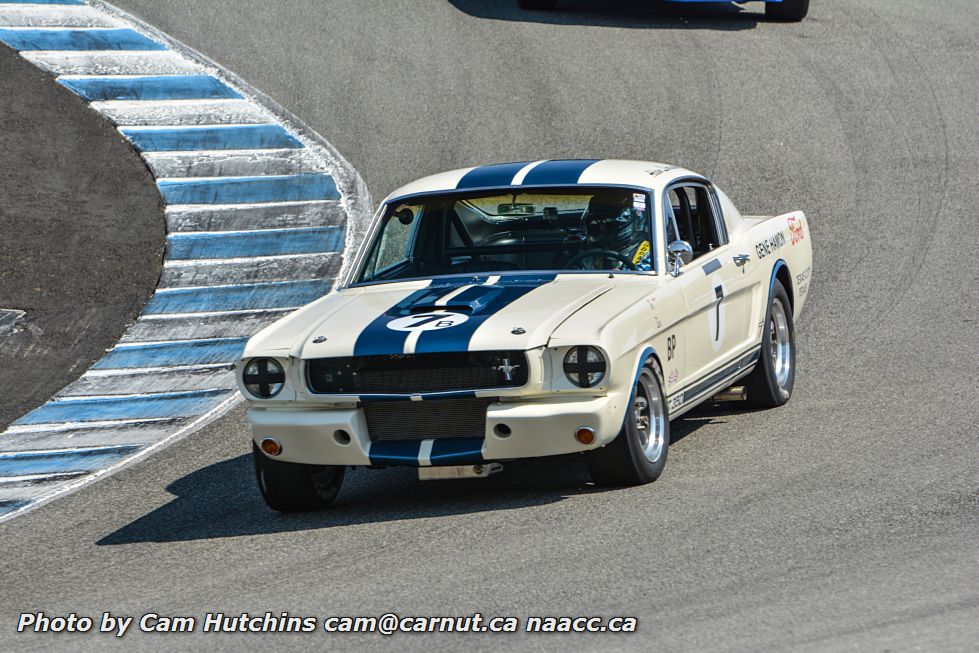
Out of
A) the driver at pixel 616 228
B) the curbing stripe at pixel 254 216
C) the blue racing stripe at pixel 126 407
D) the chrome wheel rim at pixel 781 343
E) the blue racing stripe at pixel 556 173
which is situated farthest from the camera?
the curbing stripe at pixel 254 216

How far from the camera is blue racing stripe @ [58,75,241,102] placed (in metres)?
15.3

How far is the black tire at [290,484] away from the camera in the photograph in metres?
6.64

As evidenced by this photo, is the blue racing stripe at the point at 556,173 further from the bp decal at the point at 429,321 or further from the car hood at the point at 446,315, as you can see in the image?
the bp decal at the point at 429,321

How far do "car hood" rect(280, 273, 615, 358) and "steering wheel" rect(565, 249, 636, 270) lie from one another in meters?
0.13

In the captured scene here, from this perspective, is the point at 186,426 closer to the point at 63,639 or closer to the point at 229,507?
the point at 229,507

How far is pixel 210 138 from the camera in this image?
47.8 feet

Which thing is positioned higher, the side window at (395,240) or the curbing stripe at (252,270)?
the side window at (395,240)

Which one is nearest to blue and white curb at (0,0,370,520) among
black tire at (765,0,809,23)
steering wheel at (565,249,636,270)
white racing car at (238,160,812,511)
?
white racing car at (238,160,812,511)

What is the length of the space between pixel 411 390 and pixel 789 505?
161cm

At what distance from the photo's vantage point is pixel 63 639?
511cm

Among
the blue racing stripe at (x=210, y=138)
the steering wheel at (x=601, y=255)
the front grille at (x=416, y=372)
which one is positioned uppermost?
the steering wheel at (x=601, y=255)

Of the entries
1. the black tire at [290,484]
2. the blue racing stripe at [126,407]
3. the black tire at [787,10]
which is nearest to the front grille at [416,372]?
the black tire at [290,484]

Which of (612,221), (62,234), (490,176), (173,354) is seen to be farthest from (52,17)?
(612,221)

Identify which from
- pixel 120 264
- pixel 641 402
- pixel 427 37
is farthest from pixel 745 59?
pixel 641 402
